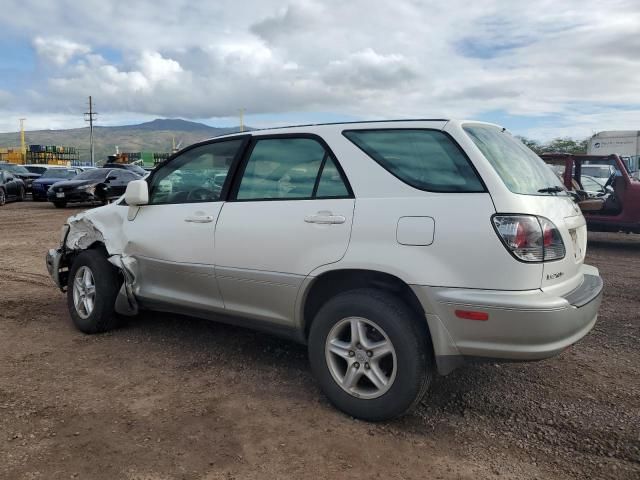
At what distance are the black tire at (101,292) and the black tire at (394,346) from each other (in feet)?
7.23

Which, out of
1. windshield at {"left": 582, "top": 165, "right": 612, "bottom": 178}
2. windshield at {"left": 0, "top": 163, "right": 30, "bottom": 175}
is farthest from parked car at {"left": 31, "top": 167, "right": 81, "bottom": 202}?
windshield at {"left": 582, "top": 165, "right": 612, "bottom": 178}

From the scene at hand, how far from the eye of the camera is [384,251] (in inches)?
120

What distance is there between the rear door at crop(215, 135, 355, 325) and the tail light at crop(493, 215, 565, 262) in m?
0.86

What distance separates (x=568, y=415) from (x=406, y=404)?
1.04m

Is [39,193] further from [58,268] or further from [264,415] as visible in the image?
[264,415]

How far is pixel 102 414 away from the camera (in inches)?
129

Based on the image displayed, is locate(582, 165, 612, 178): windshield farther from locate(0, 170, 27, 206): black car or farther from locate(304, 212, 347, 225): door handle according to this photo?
locate(0, 170, 27, 206): black car

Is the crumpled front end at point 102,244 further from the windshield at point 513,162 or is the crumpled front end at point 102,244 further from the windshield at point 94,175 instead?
the windshield at point 94,175

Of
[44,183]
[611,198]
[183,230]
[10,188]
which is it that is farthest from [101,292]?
[44,183]

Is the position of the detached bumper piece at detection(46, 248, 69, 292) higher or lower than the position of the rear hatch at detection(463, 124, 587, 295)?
lower

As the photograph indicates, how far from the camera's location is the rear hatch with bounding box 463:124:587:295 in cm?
287

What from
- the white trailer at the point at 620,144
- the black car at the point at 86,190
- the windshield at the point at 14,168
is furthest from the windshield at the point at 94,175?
the white trailer at the point at 620,144

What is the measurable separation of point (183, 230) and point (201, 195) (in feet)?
0.96

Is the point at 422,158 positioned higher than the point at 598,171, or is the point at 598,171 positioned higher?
the point at 598,171
